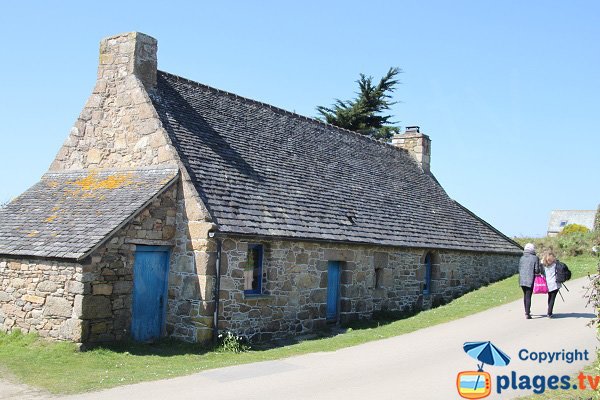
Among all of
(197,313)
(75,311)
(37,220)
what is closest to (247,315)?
(197,313)

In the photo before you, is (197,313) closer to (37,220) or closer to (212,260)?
(212,260)

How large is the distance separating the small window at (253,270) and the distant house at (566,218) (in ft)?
177

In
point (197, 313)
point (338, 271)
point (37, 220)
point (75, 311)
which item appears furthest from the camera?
point (338, 271)

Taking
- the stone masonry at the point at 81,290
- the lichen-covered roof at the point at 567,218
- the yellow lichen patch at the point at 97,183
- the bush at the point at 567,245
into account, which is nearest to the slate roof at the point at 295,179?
the yellow lichen patch at the point at 97,183

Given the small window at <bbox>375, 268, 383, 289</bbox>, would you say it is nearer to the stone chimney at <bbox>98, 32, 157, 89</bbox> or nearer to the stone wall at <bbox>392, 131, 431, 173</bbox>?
the stone chimney at <bbox>98, 32, 157, 89</bbox>

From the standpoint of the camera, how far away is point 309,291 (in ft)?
49.9

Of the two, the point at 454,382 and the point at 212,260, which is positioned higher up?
the point at 212,260

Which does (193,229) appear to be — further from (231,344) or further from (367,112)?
(367,112)

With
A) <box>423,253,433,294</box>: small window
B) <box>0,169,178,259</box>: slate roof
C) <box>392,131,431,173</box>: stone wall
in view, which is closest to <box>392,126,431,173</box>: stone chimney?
<box>392,131,431,173</box>: stone wall

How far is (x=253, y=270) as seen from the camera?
14.0 m

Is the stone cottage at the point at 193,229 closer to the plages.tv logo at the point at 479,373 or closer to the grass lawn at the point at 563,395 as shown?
the plages.tv logo at the point at 479,373

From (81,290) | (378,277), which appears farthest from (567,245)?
(81,290)

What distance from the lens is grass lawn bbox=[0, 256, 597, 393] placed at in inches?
382

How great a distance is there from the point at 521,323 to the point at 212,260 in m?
7.14
